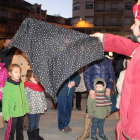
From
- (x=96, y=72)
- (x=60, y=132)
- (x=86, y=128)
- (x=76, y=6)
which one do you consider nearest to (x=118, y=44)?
(x=96, y=72)

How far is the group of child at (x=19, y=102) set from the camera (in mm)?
3920

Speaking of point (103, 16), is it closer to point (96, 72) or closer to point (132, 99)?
point (96, 72)

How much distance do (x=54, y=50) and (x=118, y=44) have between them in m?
0.71

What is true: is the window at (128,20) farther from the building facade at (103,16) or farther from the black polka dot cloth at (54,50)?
the black polka dot cloth at (54,50)

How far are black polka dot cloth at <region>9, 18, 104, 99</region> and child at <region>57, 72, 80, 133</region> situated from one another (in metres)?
2.53

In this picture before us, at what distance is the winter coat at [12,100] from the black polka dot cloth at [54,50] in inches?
70.5

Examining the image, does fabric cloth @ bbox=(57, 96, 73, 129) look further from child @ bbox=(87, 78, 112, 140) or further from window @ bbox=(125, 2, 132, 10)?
window @ bbox=(125, 2, 132, 10)

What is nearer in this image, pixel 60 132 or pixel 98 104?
pixel 98 104

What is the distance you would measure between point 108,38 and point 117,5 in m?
40.5

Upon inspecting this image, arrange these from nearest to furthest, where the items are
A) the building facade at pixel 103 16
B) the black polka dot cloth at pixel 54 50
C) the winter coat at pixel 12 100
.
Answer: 1. the black polka dot cloth at pixel 54 50
2. the winter coat at pixel 12 100
3. the building facade at pixel 103 16

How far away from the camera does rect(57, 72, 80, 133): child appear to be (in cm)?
477

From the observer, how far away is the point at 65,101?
15.9ft

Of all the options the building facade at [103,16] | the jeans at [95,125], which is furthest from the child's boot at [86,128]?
the building facade at [103,16]

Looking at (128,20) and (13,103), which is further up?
(128,20)
